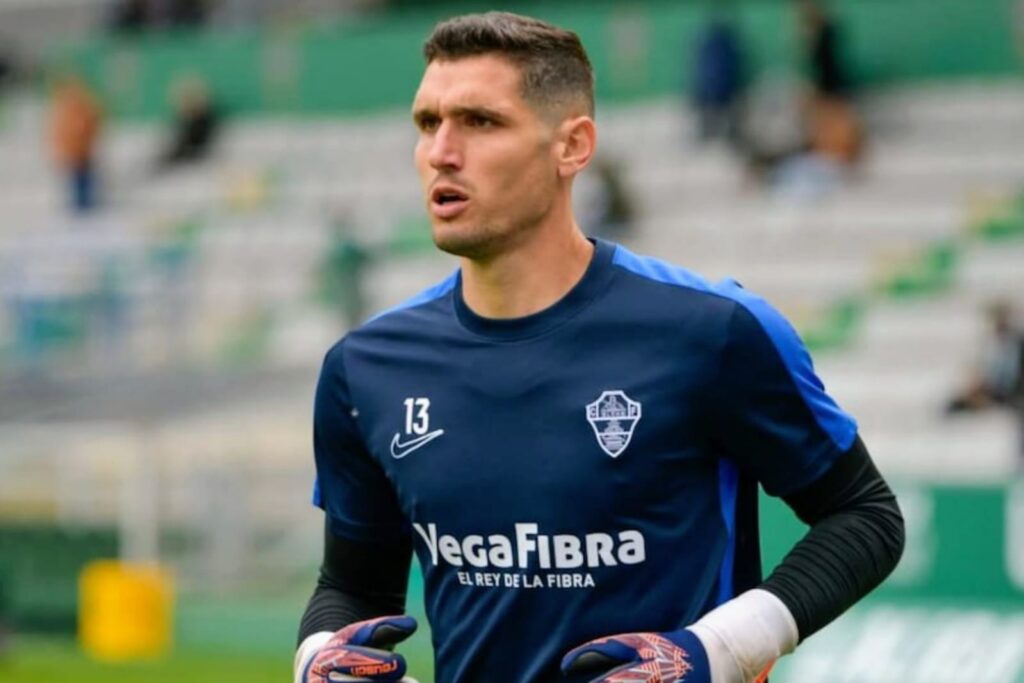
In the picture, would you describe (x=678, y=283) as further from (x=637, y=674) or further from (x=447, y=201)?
(x=637, y=674)

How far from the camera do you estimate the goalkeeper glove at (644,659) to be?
4320 millimetres

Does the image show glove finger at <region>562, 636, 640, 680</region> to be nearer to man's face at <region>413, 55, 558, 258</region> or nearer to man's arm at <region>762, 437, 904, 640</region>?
man's arm at <region>762, 437, 904, 640</region>

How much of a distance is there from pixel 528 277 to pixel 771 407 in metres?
0.55

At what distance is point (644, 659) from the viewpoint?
14.2ft

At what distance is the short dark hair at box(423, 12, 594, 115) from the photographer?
15.4 feet

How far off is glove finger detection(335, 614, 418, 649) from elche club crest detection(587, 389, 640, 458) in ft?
1.66

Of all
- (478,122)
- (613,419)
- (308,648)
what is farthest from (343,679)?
(478,122)

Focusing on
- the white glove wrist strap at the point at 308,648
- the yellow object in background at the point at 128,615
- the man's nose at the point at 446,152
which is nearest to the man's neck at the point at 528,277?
the man's nose at the point at 446,152

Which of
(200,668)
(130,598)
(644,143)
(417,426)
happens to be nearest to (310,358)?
(130,598)

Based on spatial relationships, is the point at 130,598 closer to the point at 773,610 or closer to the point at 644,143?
the point at 644,143

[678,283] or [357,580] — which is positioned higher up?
[678,283]

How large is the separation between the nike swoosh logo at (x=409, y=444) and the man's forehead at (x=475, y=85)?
0.65 meters

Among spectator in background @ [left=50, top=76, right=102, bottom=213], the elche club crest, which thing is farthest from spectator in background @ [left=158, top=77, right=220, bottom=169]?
the elche club crest

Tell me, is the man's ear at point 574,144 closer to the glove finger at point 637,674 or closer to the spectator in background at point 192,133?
the glove finger at point 637,674
